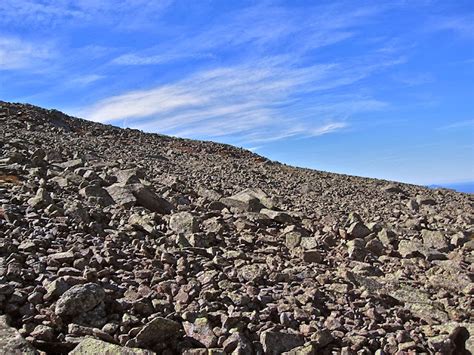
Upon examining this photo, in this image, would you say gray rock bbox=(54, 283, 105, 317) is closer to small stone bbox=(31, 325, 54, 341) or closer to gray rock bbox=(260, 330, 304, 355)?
small stone bbox=(31, 325, 54, 341)

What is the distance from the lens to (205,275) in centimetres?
750

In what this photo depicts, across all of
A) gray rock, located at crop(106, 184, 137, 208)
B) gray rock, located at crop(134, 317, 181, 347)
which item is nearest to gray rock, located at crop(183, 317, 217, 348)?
gray rock, located at crop(134, 317, 181, 347)

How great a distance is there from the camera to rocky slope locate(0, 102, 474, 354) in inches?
223

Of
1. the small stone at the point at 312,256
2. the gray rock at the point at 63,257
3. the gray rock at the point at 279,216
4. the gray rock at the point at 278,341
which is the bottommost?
the gray rock at the point at 278,341

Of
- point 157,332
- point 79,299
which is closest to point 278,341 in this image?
point 157,332

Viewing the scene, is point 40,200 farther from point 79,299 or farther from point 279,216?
point 279,216

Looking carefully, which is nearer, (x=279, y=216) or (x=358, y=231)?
(x=358, y=231)

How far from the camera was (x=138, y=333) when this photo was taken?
5375mm

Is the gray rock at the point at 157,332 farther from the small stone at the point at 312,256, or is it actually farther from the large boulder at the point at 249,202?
the large boulder at the point at 249,202

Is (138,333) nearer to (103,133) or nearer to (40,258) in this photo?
(40,258)

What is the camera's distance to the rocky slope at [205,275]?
5656 millimetres

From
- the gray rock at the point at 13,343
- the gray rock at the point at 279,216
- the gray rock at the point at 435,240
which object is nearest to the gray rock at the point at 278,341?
the gray rock at the point at 13,343

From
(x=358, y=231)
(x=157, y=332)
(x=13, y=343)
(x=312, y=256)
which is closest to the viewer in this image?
(x=13, y=343)

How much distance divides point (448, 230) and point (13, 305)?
507 inches
